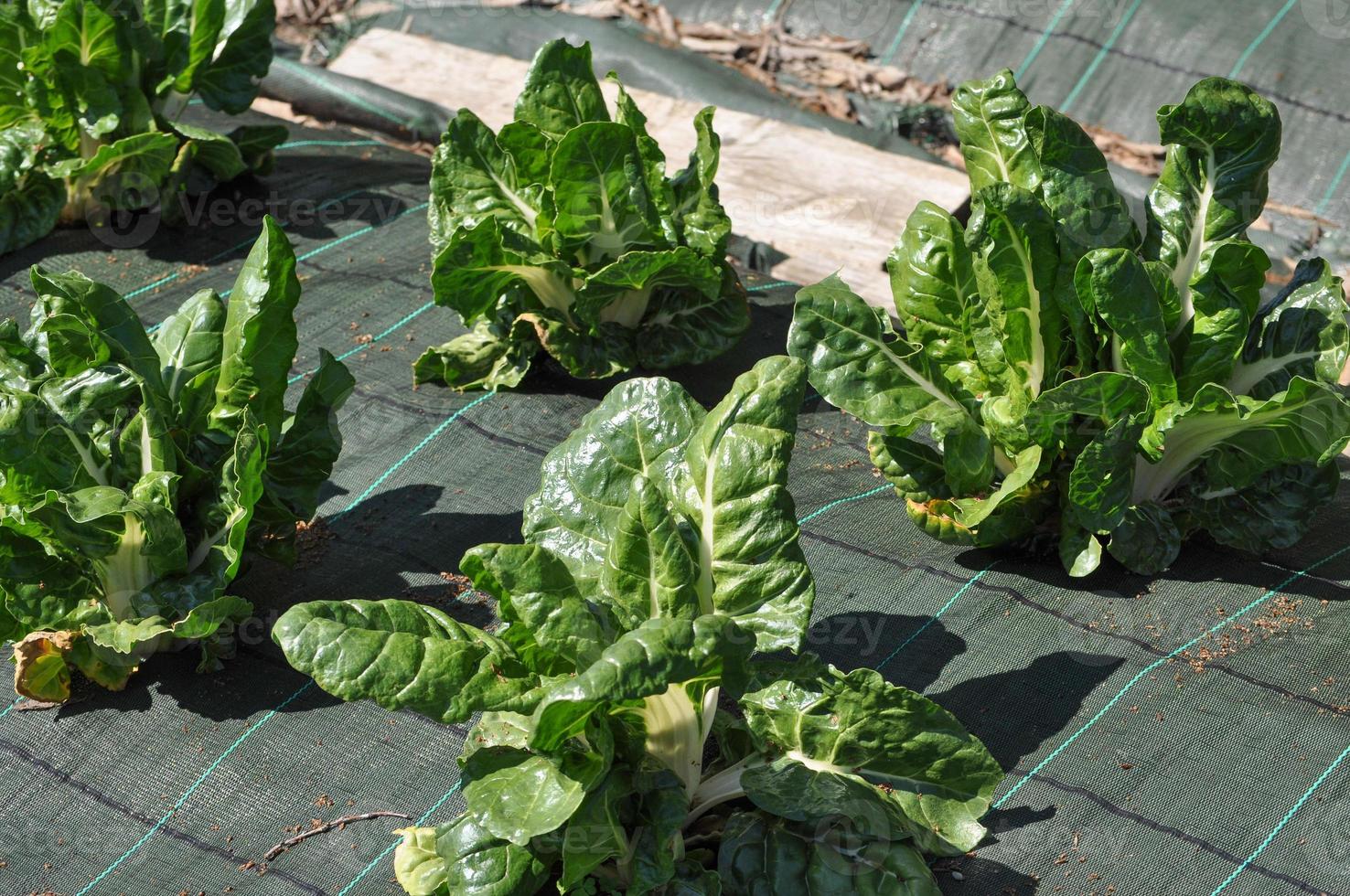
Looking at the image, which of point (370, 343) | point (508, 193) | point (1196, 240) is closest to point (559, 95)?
point (508, 193)

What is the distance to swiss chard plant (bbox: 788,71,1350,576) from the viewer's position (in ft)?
9.63

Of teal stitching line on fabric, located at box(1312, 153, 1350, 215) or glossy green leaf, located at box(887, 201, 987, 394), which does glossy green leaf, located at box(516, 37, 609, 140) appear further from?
teal stitching line on fabric, located at box(1312, 153, 1350, 215)

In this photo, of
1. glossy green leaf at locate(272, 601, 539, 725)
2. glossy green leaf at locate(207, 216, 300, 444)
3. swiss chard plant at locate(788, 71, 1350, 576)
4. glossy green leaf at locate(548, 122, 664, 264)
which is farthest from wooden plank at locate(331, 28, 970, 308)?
glossy green leaf at locate(272, 601, 539, 725)

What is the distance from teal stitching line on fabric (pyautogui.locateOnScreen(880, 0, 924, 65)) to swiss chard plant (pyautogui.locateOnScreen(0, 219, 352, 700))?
167 inches

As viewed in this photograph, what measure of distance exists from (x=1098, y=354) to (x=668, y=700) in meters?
1.36

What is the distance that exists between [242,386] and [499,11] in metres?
4.38

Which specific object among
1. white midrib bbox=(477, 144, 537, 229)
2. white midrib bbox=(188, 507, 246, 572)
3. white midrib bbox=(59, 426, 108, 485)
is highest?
white midrib bbox=(477, 144, 537, 229)

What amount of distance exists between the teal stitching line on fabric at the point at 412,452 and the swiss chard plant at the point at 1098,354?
1.11m

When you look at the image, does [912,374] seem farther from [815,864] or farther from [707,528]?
[815,864]

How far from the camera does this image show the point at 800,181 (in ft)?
17.6

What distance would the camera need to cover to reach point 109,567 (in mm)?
2834

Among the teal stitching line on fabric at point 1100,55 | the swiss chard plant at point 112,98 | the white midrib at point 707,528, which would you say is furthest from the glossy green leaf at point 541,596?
the teal stitching line on fabric at point 1100,55

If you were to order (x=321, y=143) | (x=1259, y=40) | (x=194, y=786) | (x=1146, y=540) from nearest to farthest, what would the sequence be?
(x=194, y=786), (x=1146, y=540), (x=321, y=143), (x=1259, y=40)

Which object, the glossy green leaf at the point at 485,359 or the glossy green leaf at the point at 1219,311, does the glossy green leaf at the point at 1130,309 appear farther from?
the glossy green leaf at the point at 485,359
